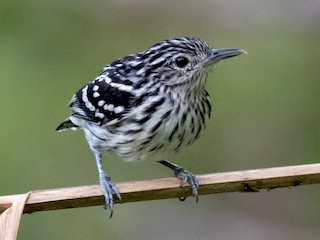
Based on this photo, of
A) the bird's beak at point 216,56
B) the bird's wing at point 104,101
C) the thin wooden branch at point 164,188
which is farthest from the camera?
the bird's wing at point 104,101

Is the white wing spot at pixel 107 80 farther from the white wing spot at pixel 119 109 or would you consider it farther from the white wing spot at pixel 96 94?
the white wing spot at pixel 119 109

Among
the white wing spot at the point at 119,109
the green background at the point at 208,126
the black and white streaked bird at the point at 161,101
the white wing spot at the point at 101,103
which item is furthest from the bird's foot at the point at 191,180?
the green background at the point at 208,126

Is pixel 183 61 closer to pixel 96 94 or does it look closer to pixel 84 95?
pixel 96 94

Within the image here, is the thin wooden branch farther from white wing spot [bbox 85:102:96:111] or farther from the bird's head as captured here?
white wing spot [bbox 85:102:96:111]

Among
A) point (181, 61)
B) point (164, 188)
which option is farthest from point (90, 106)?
point (164, 188)

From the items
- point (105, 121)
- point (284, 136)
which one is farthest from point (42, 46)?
point (105, 121)
